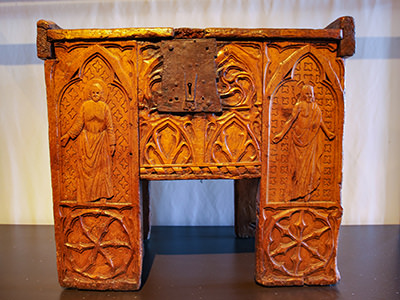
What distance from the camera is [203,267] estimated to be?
6.44 feet

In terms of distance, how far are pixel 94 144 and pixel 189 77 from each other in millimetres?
655

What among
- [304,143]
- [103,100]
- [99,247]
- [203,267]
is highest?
[103,100]

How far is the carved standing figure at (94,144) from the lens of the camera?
1654mm

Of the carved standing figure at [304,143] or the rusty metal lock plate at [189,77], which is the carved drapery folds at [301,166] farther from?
the rusty metal lock plate at [189,77]

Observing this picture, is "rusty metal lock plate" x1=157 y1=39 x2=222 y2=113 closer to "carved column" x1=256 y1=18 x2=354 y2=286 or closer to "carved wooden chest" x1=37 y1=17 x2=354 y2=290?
"carved wooden chest" x1=37 y1=17 x2=354 y2=290

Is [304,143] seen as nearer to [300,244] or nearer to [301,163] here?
[301,163]

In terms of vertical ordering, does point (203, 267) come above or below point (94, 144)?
below

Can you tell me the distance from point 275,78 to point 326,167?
0.60m

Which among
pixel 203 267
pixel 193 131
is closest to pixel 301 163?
pixel 193 131

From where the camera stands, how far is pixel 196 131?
66.8 inches

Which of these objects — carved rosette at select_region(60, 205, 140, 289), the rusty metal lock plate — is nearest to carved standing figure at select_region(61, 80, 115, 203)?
carved rosette at select_region(60, 205, 140, 289)

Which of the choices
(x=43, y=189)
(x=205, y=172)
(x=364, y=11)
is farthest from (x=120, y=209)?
(x=364, y=11)

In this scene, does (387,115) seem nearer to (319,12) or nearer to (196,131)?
(319,12)

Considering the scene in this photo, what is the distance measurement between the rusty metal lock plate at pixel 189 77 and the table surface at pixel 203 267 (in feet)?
3.39
